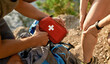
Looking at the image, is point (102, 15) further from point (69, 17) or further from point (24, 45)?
point (69, 17)

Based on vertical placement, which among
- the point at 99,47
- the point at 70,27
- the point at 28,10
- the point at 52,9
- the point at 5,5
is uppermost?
the point at 5,5

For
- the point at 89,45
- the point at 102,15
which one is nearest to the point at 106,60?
the point at 89,45

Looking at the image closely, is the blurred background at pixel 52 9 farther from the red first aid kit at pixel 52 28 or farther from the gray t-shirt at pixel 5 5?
the gray t-shirt at pixel 5 5

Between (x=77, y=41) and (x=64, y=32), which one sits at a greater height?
(x=64, y=32)

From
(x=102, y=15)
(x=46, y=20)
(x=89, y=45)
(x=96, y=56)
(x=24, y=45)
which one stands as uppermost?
(x=102, y=15)

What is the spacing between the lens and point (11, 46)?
44.6 inches

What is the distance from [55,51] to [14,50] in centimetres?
A: 56

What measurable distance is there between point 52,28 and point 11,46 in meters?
0.50

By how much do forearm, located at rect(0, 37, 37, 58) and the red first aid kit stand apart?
27 cm

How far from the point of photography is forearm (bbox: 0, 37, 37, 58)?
110 centimetres

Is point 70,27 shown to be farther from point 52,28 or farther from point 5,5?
point 5,5

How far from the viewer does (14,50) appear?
3.84ft

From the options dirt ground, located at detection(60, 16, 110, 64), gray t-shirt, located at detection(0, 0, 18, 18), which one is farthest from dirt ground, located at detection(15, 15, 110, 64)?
gray t-shirt, located at detection(0, 0, 18, 18)

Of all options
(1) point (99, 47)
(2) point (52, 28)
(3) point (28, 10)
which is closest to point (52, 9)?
(1) point (99, 47)
